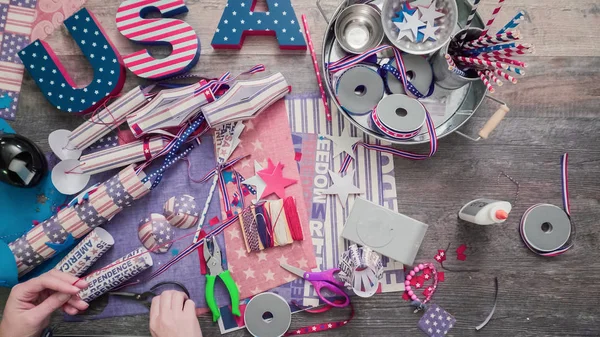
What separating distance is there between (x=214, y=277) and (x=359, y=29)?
0.73 m

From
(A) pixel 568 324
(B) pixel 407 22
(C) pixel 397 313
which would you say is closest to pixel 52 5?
(B) pixel 407 22

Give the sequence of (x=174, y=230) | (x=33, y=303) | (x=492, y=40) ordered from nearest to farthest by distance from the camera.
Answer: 1. (x=492, y=40)
2. (x=33, y=303)
3. (x=174, y=230)

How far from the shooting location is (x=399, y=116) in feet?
3.51

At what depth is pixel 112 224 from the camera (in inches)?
46.2

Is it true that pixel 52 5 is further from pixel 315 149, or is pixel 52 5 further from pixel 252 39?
pixel 315 149

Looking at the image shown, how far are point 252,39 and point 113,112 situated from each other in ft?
1.32

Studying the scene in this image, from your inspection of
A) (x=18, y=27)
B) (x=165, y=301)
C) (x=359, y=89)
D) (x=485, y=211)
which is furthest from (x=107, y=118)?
(x=485, y=211)

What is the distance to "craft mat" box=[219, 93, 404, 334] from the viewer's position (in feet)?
3.76

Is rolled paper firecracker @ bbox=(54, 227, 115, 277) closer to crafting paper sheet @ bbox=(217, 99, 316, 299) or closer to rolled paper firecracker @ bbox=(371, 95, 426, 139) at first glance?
crafting paper sheet @ bbox=(217, 99, 316, 299)

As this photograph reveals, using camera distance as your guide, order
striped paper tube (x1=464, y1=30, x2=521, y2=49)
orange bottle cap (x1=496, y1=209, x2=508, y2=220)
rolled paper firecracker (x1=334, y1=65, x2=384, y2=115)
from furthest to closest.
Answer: rolled paper firecracker (x1=334, y1=65, x2=384, y2=115) → orange bottle cap (x1=496, y1=209, x2=508, y2=220) → striped paper tube (x1=464, y1=30, x2=521, y2=49)

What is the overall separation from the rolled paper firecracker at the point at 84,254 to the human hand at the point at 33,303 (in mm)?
39

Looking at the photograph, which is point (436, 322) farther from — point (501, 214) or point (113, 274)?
point (113, 274)

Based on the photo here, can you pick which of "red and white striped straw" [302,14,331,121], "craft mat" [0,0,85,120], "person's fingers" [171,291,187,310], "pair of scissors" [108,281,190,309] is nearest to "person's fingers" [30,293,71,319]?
"pair of scissors" [108,281,190,309]

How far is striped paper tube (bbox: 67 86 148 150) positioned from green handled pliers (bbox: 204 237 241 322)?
0.38 meters
